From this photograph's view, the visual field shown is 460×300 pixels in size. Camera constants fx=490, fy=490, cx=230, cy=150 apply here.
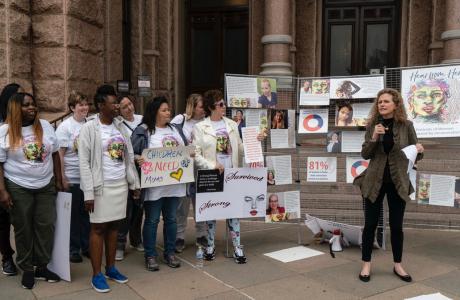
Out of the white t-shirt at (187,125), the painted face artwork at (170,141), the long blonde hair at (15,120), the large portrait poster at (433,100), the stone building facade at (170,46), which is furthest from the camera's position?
the stone building facade at (170,46)

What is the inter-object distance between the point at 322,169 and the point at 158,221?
89.0 inches

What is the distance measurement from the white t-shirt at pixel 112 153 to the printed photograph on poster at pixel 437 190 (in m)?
3.59

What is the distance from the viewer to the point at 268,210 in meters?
6.18

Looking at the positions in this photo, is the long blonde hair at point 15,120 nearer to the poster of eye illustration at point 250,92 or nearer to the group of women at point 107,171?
the group of women at point 107,171

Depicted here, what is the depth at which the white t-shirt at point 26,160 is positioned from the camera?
15.1 feet

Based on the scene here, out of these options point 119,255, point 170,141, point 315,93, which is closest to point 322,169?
point 315,93

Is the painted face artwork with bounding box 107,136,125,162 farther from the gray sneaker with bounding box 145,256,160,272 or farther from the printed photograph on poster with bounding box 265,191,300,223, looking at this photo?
the printed photograph on poster with bounding box 265,191,300,223

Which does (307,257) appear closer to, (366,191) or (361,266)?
(361,266)

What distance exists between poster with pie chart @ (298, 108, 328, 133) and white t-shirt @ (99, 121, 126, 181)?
247 cm

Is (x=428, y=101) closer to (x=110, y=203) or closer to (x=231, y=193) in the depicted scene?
(x=231, y=193)

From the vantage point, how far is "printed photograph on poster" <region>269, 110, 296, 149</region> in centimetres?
622

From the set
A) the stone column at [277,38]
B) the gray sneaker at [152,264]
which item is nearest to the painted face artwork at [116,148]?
the gray sneaker at [152,264]

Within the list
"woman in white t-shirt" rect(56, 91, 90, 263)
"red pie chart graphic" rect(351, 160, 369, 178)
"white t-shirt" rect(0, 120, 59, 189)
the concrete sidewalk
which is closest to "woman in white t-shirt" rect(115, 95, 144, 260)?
the concrete sidewalk

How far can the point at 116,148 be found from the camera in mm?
4816
